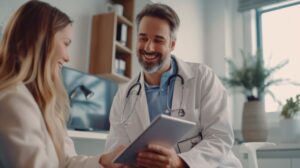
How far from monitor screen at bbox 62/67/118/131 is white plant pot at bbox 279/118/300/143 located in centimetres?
131

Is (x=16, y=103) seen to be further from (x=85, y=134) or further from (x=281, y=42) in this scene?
(x=281, y=42)

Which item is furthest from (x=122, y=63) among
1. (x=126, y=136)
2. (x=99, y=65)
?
(x=126, y=136)

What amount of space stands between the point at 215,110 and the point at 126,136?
0.44 metres

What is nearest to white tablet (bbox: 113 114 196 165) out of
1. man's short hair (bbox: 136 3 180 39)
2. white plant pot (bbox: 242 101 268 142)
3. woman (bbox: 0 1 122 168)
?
woman (bbox: 0 1 122 168)

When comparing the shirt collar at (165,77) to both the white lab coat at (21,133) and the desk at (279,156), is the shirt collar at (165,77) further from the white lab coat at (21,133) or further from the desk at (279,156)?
the desk at (279,156)

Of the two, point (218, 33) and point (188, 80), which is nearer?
point (188, 80)

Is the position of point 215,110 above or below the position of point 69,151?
above

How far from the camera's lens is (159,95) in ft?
5.42

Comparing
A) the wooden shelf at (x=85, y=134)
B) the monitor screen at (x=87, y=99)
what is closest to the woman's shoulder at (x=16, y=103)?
the wooden shelf at (x=85, y=134)

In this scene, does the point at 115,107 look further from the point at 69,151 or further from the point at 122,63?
the point at 122,63

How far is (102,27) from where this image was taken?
256 cm

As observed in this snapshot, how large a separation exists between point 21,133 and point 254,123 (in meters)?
2.06

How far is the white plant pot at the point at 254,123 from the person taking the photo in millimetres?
2600

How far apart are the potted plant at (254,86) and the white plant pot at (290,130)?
0.14 m
